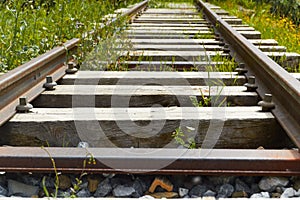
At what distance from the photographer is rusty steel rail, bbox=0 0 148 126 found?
213cm

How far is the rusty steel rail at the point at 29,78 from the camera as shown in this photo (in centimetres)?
213

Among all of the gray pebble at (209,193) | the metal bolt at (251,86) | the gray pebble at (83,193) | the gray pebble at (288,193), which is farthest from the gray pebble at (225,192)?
the metal bolt at (251,86)

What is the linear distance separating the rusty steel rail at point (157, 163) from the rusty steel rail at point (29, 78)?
442mm

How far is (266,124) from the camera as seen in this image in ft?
6.59

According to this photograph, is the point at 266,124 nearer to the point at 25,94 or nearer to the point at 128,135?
the point at 128,135

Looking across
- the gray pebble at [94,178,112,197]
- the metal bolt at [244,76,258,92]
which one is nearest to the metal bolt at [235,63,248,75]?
the metal bolt at [244,76,258,92]

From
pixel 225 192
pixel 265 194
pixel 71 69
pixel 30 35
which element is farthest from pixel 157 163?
pixel 30 35

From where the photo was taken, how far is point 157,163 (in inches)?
59.2

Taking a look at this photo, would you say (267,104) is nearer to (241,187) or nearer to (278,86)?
(278,86)

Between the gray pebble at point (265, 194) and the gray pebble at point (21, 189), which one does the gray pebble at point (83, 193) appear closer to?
the gray pebble at point (21, 189)

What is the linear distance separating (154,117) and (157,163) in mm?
507

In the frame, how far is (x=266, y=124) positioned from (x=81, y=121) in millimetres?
809

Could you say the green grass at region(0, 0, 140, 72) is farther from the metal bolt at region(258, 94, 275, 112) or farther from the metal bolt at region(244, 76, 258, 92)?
the metal bolt at region(258, 94, 275, 112)

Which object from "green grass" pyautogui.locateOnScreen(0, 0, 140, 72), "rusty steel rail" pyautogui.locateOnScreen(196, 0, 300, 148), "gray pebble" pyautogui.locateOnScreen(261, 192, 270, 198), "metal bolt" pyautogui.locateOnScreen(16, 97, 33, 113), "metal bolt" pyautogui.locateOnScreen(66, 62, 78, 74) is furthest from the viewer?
"green grass" pyautogui.locateOnScreen(0, 0, 140, 72)
